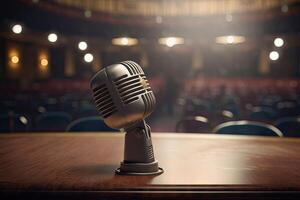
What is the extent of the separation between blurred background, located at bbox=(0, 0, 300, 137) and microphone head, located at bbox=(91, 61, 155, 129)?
8.27 meters

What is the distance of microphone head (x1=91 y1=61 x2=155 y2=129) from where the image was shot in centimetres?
129

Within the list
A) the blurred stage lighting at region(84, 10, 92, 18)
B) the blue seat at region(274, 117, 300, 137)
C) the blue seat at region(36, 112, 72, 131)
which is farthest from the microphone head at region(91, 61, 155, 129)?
the blurred stage lighting at region(84, 10, 92, 18)

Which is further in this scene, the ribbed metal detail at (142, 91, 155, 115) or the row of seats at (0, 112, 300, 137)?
the row of seats at (0, 112, 300, 137)

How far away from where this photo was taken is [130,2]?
1861 cm

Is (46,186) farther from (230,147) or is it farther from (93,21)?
(93,21)

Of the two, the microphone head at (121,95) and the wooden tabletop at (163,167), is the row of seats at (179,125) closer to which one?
the wooden tabletop at (163,167)

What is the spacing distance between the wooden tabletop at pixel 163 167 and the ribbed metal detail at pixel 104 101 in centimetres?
20

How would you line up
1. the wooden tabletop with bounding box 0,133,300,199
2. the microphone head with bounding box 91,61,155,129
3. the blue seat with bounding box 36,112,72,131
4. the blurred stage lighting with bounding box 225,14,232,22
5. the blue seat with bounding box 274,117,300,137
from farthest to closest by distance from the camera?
the blurred stage lighting with bounding box 225,14,232,22 < the blue seat with bounding box 36,112,72,131 < the blue seat with bounding box 274,117,300,137 < the microphone head with bounding box 91,61,155,129 < the wooden tabletop with bounding box 0,133,300,199

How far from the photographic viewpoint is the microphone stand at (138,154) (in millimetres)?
1349

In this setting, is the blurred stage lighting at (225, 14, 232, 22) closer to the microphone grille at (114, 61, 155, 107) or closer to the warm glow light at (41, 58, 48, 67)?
the warm glow light at (41, 58, 48, 67)

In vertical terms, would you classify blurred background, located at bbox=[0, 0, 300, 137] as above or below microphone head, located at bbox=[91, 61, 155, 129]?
above

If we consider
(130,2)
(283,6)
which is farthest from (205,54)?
(283,6)

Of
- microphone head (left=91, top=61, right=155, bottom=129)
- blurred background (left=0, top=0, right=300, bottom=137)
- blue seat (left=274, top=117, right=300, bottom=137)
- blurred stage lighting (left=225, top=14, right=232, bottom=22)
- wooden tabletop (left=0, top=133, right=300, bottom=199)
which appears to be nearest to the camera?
wooden tabletop (left=0, top=133, right=300, bottom=199)

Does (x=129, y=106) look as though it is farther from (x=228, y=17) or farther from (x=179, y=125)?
(x=228, y=17)
